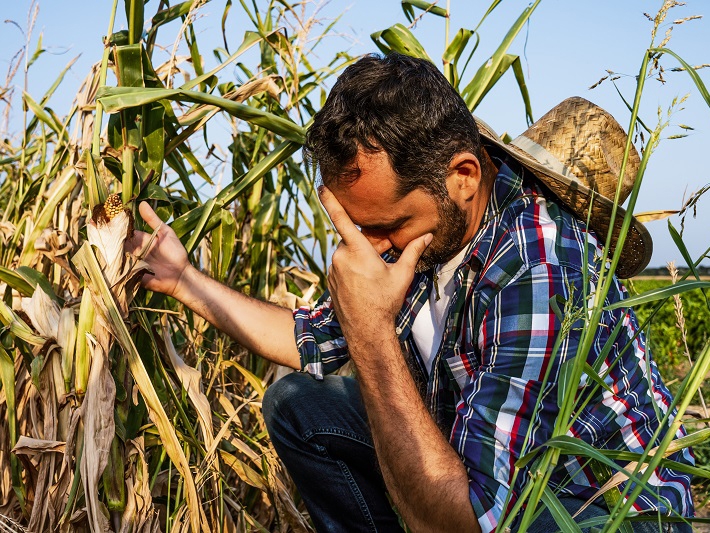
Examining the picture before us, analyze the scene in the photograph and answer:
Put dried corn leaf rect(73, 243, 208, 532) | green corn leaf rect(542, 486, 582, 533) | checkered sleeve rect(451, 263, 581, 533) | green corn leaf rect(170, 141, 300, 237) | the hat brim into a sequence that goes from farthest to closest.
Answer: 1. green corn leaf rect(170, 141, 300, 237)
2. the hat brim
3. dried corn leaf rect(73, 243, 208, 532)
4. checkered sleeve rect(451, 263, 581, 533)
5. green corn leaf rect(542, 486, 582, 533)

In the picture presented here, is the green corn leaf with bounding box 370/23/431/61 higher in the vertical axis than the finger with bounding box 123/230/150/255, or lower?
higher

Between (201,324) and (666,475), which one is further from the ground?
(201,324)

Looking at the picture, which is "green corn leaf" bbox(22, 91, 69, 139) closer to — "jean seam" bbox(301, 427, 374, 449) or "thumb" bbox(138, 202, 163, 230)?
"thumb" bbox(138, 202, 163, 230)

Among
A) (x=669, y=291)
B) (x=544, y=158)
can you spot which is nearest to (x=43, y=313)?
(x=544, y=158)

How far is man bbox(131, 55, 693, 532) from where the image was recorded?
4.70 feet

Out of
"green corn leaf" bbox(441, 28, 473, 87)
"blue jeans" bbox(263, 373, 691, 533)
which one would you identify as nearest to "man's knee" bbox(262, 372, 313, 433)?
"blue jeans" bbox(263, 373, 691, 533)

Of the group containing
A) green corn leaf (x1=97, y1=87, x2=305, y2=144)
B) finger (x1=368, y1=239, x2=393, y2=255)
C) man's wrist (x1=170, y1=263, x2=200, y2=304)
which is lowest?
man's wrist (x1=170, y1=263, x2=200, y2=304)

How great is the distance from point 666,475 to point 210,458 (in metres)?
0.97

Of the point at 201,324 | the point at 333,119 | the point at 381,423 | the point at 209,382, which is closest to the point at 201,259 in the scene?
the point at 201,324

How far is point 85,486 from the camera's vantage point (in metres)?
1.52

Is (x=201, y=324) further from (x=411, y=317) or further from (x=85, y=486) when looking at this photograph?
(x=85, y=486)

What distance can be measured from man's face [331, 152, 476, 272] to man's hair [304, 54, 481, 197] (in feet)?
0.06

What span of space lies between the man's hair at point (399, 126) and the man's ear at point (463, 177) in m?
A: 0.02

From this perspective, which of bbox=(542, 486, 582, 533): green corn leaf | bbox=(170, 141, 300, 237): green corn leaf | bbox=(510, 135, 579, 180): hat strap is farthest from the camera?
bbox=(170, 141, 300, 237): green corn leaf
